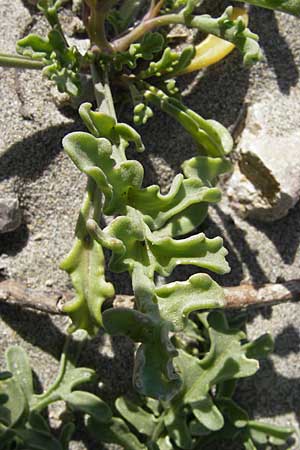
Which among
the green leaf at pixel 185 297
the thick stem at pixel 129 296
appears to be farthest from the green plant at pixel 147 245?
the thick stem at pixel 129 296

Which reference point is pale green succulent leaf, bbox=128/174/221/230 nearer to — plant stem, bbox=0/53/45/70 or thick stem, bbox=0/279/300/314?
thick stem, bbox=0/279/300/314

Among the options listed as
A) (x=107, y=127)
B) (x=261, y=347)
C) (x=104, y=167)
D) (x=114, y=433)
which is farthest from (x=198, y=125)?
(x=114, y=433)

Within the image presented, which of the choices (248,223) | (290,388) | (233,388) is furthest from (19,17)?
(290,388)

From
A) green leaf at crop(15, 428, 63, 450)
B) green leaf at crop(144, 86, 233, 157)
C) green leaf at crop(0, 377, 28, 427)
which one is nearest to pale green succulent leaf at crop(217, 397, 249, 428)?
green leaf at crop(15, 428, 63, 450)

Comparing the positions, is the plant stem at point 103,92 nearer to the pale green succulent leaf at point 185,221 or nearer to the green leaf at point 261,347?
A: the pale green succulent leaf at point 185,221

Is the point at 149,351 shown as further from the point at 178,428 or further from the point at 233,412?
the point at 233,412

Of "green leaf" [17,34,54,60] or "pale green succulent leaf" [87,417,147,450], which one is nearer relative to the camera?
"green leaf" [17,34,54,60]

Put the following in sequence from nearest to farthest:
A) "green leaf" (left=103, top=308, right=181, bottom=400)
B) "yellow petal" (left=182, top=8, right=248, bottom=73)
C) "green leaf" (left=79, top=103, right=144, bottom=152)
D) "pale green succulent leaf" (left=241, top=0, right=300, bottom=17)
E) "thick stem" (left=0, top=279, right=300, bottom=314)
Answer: "green leaf" (left=103, top=308, right=181, bottom=400) → "green leaf" (left=79, top=103, right=144, bottom=152) → "pale green succulent leaf" (left=241, top=0, right=300, bottom=17) → "thick stem" (left=0, top=279, right=300, bottom=314) → "yellow petal" (left=182, top=8, right=248, bottom=73)
